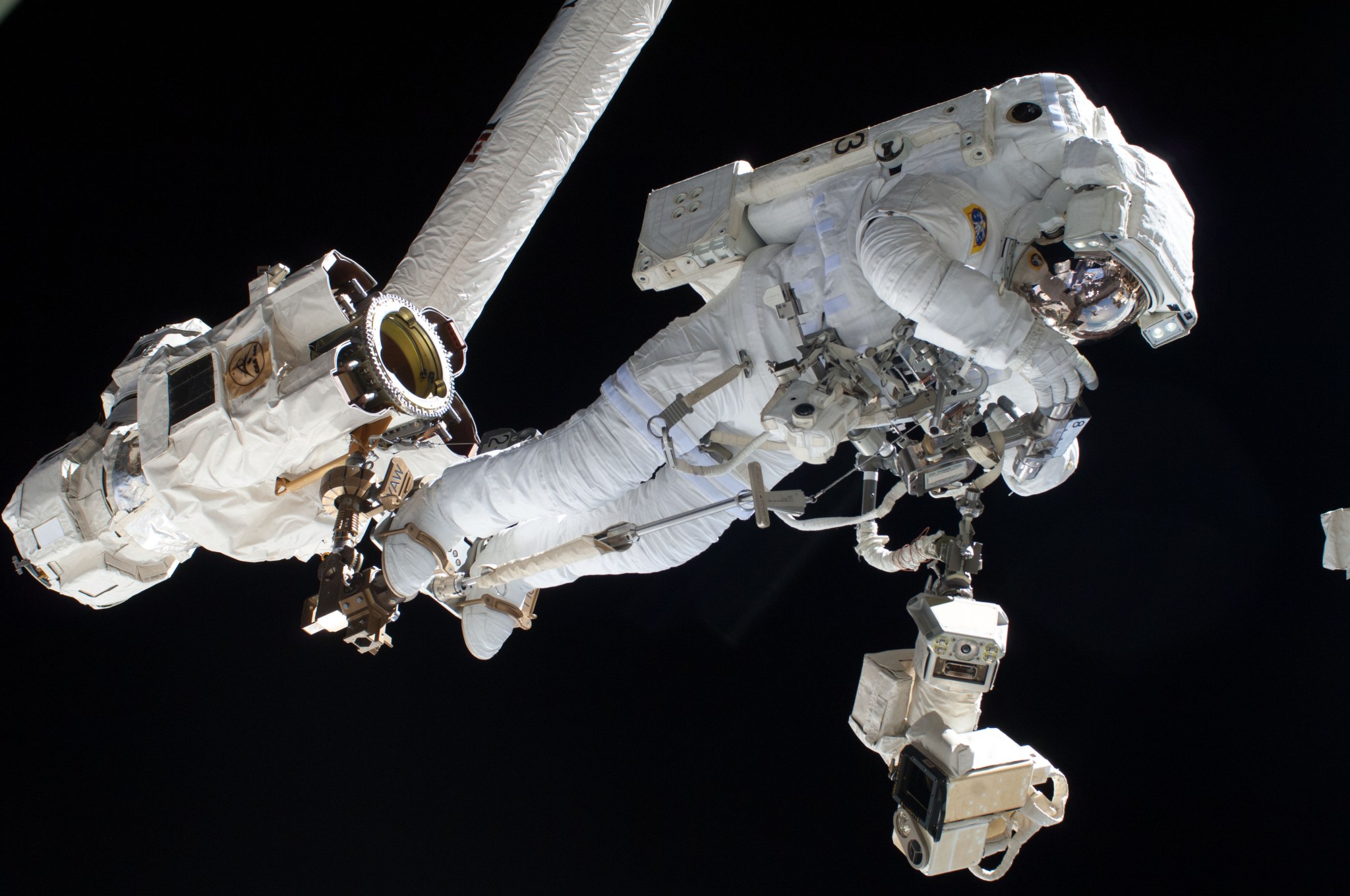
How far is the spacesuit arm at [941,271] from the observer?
1.81 m

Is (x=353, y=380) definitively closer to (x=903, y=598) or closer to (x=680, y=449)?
(x=680, y=449)

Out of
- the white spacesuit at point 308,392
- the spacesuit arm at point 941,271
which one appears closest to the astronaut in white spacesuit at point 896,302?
the spacesuit arm at point 941,271

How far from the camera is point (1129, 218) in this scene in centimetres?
182

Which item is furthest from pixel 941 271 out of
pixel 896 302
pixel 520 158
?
pixel 520 158

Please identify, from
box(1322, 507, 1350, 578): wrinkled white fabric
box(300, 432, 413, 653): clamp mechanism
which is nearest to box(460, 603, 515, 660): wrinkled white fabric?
box(300, 432, 413, 653): clamp mechanism

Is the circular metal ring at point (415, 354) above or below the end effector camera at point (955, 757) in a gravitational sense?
above

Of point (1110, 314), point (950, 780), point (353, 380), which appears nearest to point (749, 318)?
point (1110, 314)

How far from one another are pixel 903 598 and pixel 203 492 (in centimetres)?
259

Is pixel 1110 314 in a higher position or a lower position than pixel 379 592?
higher

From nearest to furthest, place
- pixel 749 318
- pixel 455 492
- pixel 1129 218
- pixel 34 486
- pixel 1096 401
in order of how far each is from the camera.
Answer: pixel 1129 218, pixel 749 318, pixel 455 492, pixel 34 486, pixel 1096 401

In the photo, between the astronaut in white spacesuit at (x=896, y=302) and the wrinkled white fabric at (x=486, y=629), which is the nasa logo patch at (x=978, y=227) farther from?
the wrinkled white fabric at (x=486, y=629)

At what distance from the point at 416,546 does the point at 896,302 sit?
57.3 inches

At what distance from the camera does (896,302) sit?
1.88 m

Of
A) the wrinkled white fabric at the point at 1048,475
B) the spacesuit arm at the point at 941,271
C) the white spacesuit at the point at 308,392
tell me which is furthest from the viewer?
the white spacesuit at the point at 308,392
